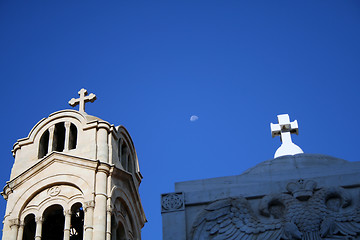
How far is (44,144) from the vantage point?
36.6 metres

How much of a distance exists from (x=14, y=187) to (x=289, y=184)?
578 inches

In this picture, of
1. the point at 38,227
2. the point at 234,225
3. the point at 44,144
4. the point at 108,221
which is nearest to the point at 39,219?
the point at 38,227

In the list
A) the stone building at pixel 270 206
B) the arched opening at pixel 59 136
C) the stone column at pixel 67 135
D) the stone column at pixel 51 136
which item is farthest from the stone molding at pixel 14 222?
the stone building at pixel 270 206

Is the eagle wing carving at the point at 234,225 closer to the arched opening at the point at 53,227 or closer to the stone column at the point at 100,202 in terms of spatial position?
the stone column at the point at 100,202

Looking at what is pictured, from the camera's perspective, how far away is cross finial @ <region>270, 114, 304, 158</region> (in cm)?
2831

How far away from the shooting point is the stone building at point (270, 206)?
22734 mm

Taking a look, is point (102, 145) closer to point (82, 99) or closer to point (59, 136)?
point (59, 136)

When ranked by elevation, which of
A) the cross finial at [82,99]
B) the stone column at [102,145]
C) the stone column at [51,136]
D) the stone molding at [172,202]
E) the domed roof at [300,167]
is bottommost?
the stone molding at [172,202]

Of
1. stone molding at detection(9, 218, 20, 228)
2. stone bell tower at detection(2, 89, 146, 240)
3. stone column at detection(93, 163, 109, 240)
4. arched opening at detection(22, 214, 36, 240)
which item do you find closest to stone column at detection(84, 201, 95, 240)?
stone bell tower at detection(2, 89, 146, 240)

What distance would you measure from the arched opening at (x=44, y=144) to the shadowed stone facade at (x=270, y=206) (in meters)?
12.9

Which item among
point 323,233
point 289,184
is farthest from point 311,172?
point 323,233

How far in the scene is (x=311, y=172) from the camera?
2427 cm

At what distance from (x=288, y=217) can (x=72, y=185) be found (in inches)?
507

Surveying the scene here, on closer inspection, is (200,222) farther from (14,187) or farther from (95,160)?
(14,187)
